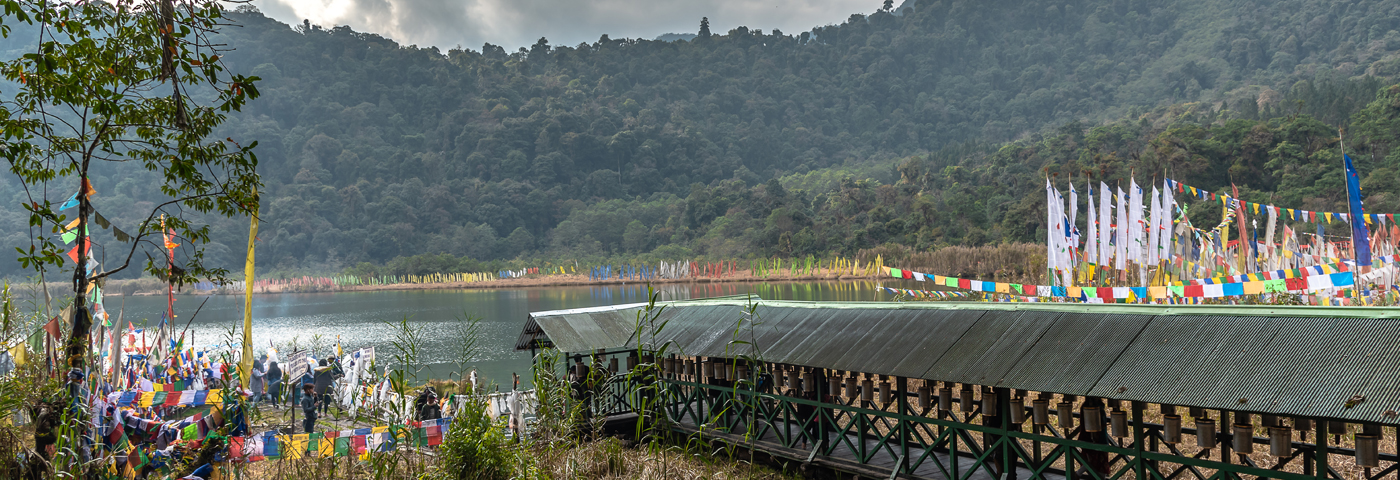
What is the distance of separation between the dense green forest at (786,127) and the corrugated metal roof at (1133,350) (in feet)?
128

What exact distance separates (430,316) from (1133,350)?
3580 cm

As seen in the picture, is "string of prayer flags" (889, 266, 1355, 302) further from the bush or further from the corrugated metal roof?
the bush

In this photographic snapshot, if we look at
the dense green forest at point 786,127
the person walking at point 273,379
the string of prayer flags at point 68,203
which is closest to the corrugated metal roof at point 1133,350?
the string of prayer flags at point 68,203

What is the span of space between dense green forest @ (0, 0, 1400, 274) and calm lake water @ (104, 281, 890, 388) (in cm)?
1266

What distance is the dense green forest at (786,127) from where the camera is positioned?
54500mm

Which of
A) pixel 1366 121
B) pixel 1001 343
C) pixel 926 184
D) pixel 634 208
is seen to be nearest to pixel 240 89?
pixel 1001 343

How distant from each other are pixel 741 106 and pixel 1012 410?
385 ft

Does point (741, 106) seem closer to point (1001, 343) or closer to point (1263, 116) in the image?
point (1263, 116)

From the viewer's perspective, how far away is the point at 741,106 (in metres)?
122

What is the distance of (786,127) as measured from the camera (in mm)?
119125

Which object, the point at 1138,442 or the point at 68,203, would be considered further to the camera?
the point at 68,203

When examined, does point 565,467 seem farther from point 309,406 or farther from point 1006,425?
point 309,406

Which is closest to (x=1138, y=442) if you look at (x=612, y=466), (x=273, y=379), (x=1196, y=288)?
(x=612, y=466)

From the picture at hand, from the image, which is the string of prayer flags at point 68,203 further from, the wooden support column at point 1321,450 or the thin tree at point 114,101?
the wooden support column at point 1321,450
